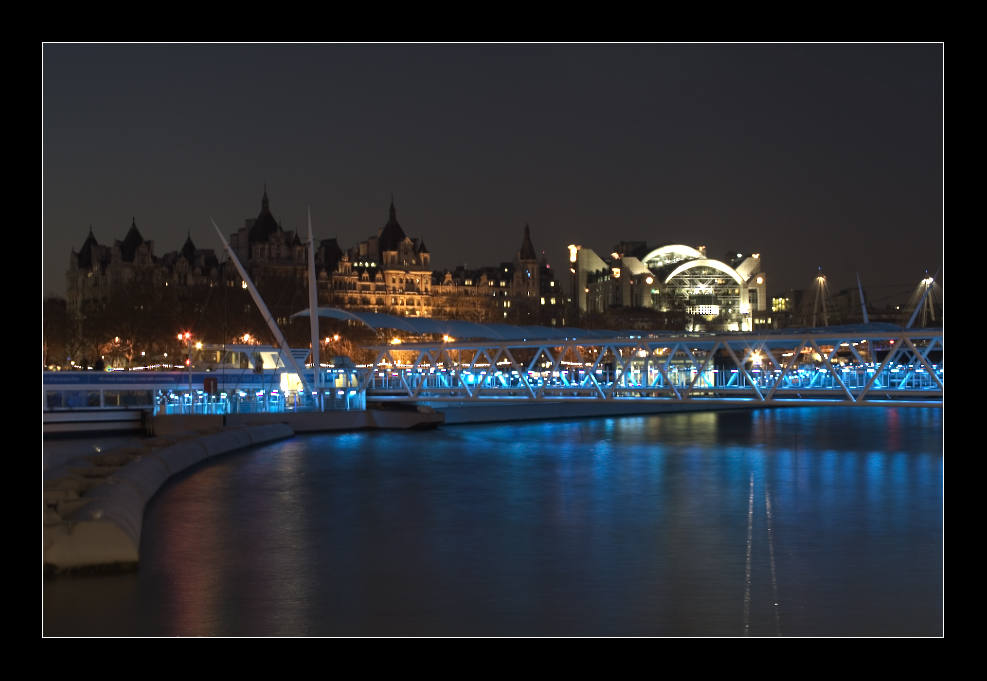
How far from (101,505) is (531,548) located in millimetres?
7494

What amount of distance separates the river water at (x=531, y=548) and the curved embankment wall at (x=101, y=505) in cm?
39

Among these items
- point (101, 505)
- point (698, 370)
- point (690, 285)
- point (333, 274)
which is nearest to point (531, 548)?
point (101, 505)

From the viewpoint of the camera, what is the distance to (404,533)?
894 inches

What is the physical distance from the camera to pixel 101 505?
18.1m

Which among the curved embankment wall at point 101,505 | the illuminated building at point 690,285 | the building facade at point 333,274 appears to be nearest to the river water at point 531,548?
the curved embankment wall at point 101,505

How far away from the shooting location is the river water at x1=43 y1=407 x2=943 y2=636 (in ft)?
48.4

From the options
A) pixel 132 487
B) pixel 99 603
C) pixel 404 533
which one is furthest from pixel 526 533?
pixel 99 603

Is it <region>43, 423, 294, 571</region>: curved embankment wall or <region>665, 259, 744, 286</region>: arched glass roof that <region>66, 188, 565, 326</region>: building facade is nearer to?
<region>665, 259, 744, 286</region>: arched glass roof

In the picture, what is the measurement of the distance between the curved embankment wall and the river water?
392 mm

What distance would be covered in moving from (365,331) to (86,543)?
86.5 meters

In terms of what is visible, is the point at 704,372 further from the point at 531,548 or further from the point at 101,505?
the point at 101,505

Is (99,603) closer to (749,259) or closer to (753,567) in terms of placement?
(753,567)
